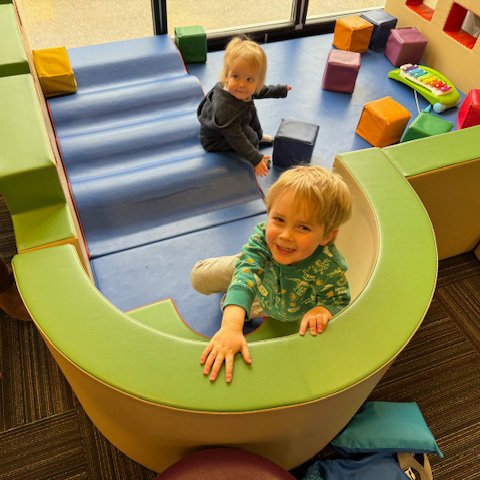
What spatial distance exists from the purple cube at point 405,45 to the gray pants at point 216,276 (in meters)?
2.28

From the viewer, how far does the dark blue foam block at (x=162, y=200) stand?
2162mm

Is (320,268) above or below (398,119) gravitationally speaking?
above

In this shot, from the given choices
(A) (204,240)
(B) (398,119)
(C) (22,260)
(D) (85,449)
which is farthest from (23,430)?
(B) (398,119)

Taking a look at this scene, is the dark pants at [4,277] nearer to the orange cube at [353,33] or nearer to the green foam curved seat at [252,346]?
Result: the green foam curved seat at [252,346]

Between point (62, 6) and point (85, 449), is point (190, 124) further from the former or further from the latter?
point (62, 6)

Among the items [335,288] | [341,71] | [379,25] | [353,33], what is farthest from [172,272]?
[379,25]

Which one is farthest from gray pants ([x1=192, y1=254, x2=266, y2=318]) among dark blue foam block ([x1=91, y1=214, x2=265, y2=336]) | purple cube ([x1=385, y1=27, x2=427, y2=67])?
purple cube ([x1=385, y1=27, x2=427, y2=67])

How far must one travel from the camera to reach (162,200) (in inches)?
89.2

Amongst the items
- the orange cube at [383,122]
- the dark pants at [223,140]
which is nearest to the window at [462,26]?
the orange cube at [383,122]

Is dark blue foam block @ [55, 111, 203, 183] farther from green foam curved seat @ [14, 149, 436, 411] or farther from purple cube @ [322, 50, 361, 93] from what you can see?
green foam curved seat @ [14, 149, 436, 411]

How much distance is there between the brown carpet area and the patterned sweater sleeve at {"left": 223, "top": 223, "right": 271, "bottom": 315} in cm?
85

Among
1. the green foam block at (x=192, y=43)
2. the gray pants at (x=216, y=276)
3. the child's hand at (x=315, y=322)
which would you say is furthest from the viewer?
the green foam block at (x=192, y=43)

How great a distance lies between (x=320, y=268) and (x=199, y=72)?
2.30 m

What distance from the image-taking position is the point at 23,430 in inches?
71.0
